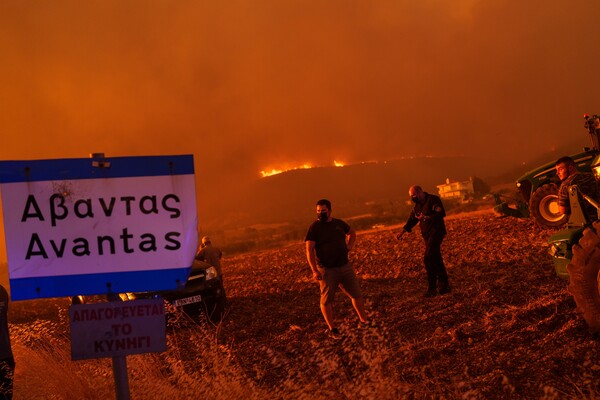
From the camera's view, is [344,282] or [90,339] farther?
[344,282]

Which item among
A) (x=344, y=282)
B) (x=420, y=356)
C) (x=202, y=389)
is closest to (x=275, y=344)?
(x=344, y=282)

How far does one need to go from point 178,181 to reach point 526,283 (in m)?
6.93

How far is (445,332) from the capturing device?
254 inches

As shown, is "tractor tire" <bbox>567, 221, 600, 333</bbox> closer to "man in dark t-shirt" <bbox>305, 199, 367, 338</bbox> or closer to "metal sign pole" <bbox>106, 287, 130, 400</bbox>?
"man in dark t-shirt" <bbox>305, 199, 367, 338</bbox>

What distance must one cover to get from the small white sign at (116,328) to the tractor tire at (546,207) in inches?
488

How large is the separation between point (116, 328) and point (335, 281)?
172 inches

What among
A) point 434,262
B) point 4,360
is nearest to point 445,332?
point 434,262

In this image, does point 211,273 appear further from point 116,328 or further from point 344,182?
point 344,182

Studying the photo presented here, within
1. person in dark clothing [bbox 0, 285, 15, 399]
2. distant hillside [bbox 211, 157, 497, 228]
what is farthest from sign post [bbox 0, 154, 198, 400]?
distant hillside [bbox 211, 157, 497, 228]

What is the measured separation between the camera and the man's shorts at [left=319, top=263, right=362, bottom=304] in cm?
702

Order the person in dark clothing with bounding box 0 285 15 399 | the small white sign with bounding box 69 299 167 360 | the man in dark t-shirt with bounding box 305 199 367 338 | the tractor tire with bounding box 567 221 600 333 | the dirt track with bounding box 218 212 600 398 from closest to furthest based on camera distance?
the small white sign with bounding box 69 299 167 360, the dirt track with bounding box 218 212 600 398, the person in dark clothing with bounding box 0 285 15 399, the tractor tire with bounding box 567 221 600 333, the man in dark t-shirt with bounding box 305 199 367 338

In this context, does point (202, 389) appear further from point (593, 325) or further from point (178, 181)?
point (593, 325)

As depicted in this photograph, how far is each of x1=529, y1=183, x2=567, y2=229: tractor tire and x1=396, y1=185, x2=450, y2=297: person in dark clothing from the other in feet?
19.5

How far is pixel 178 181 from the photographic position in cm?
307
